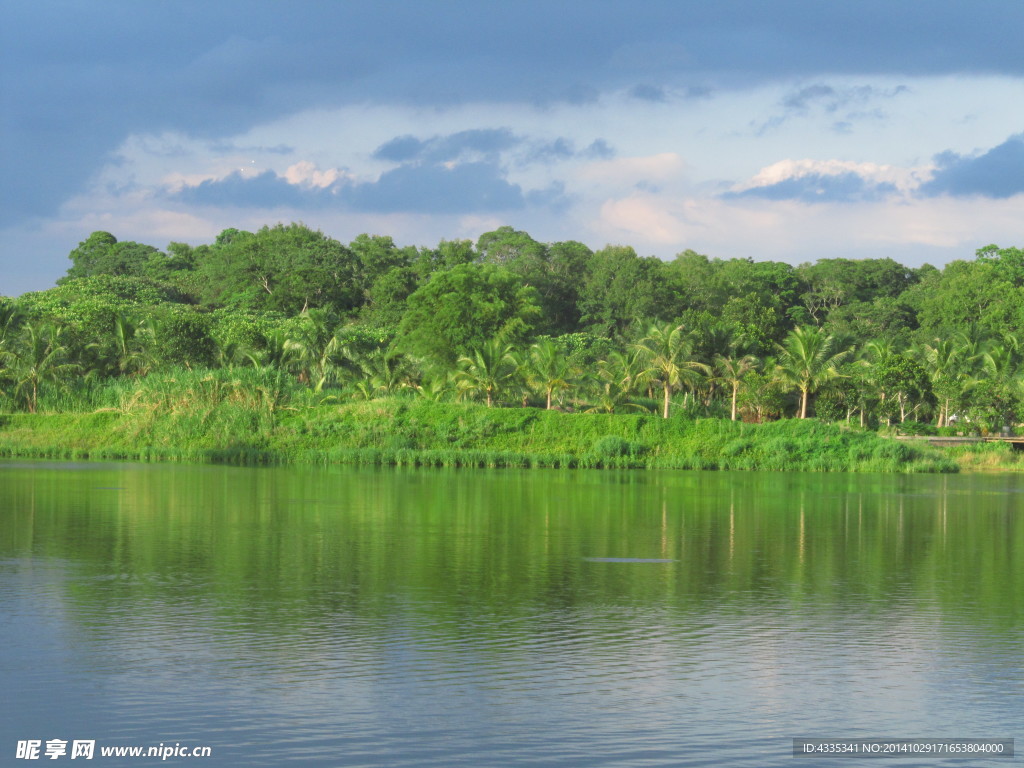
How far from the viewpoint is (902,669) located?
10.8 m

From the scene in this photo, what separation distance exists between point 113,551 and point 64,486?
13795 millimetres

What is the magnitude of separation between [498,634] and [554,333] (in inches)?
2691

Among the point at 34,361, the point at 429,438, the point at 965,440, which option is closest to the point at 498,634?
the point at 429,438

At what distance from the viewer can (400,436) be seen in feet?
153

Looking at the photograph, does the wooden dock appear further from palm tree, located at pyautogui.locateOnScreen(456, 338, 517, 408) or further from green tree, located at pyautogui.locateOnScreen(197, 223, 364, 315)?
green tree, located at pyautogui.locateOnScreen(197, 223, 364, 315)

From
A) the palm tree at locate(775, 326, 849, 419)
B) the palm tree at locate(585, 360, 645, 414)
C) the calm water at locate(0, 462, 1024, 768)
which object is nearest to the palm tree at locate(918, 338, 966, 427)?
the palm tree at locate(775, 326, 849, 419)

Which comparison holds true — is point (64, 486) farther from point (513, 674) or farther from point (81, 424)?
point (513, 674)

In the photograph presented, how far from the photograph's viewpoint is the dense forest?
51.6 m

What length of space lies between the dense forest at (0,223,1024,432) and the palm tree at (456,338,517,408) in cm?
10

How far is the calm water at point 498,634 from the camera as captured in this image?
28.4ft

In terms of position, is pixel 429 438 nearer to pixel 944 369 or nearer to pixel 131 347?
pixel 131 347

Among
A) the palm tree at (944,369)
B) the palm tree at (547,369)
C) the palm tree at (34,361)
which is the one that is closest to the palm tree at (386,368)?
the palm tree at (547,369)

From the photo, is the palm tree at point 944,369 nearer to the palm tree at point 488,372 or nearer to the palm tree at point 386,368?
the palm tree at point 488,372

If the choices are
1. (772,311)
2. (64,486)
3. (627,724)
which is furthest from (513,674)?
(772,311)
